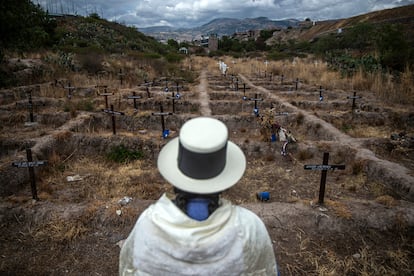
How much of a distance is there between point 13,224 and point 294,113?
8.15 metres

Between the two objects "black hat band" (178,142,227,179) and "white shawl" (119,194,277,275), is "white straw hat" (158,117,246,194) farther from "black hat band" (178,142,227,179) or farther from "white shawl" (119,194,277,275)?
"white shawl" (119,194,277,275)

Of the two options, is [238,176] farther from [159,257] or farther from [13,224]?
[13,224]

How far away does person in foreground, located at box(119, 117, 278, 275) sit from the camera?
1327 millimetres

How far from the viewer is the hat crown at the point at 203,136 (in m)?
1.31

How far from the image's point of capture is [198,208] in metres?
1.38

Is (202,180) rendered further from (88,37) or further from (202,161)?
(88,37)

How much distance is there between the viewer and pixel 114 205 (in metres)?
4.28

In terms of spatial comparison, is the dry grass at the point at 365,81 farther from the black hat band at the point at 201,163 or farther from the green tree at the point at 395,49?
the black hat band at the point at 201,163

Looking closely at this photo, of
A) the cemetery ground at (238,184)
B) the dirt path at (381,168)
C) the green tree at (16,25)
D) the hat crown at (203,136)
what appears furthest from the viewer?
the green tree at (16,25)

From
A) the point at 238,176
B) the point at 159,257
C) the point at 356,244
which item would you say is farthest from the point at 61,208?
the point at 356,244

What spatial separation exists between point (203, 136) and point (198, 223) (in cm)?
43

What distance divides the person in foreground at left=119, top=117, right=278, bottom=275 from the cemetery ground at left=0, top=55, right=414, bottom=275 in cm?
228

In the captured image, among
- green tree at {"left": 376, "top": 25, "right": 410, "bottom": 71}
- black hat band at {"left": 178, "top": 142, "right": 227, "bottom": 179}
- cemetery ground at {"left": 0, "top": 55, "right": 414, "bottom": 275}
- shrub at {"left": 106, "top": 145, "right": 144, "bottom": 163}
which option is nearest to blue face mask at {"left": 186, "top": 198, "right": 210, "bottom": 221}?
black hat band at {"left": 178, "top": 142, "right": 227, "bottom": 179}

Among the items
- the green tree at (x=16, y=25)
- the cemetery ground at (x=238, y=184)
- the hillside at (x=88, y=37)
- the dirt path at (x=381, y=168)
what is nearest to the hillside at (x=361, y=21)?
the cemetery ground at (x=238, y=184)
